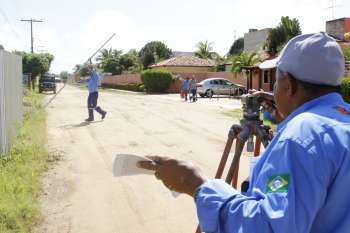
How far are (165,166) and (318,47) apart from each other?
714 millimetres

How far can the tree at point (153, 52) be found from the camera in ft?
256

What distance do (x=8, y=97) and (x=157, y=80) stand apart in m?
34.2

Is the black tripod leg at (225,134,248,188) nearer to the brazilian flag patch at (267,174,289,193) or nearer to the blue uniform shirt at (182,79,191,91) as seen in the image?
Answer: the brazilian flag patch at (267,174,289,193)

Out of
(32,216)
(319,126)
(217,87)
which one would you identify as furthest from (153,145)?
(217,87)

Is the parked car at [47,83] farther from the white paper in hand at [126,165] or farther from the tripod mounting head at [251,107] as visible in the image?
the white paper in hand at [126,165]

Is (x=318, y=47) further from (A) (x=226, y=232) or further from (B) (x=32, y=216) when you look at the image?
(B) (x=32, y=216)

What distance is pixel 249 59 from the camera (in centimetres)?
4034

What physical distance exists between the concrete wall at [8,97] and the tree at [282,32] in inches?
1426

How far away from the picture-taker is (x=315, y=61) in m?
1.57

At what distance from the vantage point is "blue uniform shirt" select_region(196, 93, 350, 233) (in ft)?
4.44

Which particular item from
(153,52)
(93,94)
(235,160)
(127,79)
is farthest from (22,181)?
(153,52)

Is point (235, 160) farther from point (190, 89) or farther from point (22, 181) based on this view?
point (190, 89)

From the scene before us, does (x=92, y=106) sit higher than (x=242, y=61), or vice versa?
(x=242, y=61)

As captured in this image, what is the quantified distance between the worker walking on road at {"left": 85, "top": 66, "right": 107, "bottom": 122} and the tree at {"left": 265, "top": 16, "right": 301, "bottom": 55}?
31283 millimetres
